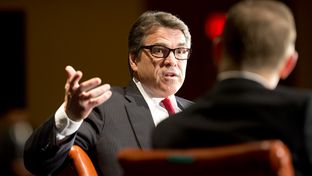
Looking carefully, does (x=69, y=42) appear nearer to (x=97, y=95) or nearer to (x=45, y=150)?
(x=45, y=150)

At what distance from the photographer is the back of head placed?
1.73 m

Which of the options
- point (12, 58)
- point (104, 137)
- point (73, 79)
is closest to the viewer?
point (73, 79)

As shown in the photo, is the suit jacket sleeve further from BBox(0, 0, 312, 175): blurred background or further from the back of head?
BBox(0, 0, 312, 175): blurred background

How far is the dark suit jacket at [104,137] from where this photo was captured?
237 cm

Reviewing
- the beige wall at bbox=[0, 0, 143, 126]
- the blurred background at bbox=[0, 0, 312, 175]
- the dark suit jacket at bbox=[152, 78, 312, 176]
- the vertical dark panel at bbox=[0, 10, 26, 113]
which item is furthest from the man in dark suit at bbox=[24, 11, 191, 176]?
the vertical dark panel at bbox=[0, 10, 26, 113]

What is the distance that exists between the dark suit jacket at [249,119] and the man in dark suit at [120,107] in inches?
15.1

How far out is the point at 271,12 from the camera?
1.75m

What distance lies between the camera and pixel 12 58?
27.4ft

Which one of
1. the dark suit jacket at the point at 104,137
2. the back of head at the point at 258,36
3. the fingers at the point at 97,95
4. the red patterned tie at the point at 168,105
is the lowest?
the red patterned tie at the point at 168,105

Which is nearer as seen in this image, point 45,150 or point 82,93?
point 82,93

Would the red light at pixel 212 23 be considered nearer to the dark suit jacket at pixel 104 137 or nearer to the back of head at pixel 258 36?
the dark suit jacket at pixel 104 137

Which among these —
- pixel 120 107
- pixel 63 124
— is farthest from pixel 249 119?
pixel 120 107

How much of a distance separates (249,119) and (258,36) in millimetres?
197

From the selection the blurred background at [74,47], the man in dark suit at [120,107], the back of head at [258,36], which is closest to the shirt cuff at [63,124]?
the man in dark suit at [120,107]
